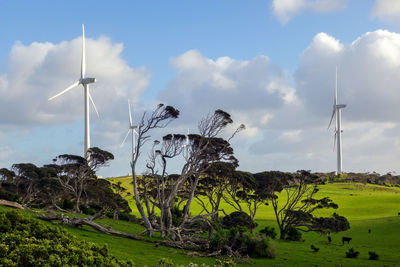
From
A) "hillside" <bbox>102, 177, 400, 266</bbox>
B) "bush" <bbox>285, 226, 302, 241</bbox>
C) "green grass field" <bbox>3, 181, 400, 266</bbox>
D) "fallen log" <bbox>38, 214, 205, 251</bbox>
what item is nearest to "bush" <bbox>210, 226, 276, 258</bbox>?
"green grass field" <bbox>3, 181, 400, 266</bbox>

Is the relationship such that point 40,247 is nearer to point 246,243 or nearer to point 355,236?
point 246,243

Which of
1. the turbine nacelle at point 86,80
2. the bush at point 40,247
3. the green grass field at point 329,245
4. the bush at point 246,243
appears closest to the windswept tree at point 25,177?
the turbine nacelle at point 86,80

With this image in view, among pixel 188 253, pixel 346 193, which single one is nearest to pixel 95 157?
pixel 188 253

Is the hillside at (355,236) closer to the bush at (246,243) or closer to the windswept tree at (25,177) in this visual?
the bush at (246,243)

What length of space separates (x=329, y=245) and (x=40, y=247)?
4603 cm

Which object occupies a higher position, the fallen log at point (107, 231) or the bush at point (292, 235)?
the fallen log at point (107, 231)

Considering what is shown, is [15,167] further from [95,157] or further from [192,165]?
[192,165]

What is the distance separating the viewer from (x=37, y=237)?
17.4 m

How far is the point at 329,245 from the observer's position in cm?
5384

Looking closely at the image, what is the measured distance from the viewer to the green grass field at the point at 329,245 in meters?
29.5

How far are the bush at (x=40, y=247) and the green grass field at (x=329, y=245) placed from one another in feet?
22.4

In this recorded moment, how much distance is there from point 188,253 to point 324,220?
33.5 meters

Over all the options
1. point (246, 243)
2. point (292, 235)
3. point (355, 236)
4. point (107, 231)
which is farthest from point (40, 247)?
point (355, 236)

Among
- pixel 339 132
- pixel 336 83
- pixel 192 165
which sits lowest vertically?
pixel 192 165
